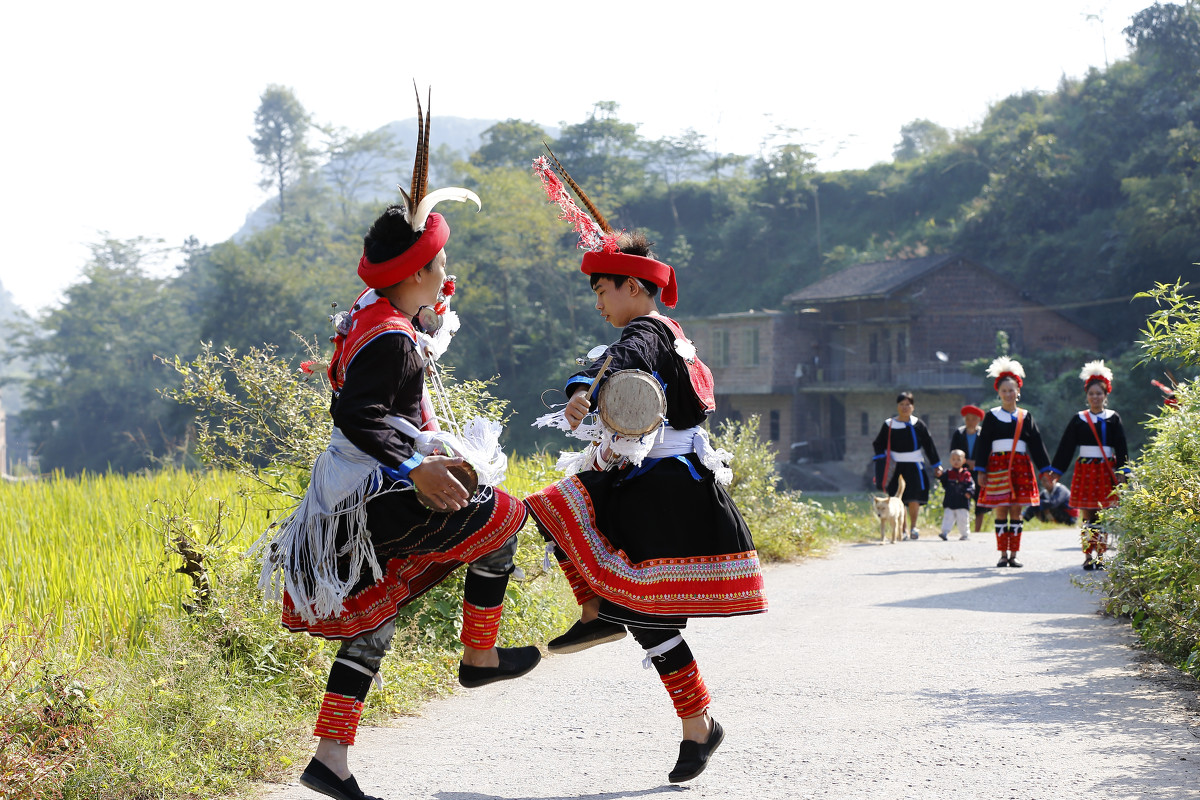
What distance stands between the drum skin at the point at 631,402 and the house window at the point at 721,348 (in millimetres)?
41819

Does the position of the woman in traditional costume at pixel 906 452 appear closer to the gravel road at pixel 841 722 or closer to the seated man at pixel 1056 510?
the seated man at pixel 1056 510

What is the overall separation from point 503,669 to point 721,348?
139 feet

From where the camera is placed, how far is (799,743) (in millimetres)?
4430

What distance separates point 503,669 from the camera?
3691 mm

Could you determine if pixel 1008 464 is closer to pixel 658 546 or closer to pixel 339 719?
pixel 658 546

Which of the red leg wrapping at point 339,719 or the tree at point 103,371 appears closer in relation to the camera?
the red leg wrapping at point 339,719

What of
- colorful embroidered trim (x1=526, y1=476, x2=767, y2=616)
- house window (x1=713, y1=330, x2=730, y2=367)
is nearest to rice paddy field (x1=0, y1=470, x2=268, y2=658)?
colorful embroidered trim (x1=526, y1=476, x2=767, y2=616)

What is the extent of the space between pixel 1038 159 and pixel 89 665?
4674 cm

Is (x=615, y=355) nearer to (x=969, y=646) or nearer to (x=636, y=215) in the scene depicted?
(x=969, y=646)

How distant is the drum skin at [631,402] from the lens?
363cm

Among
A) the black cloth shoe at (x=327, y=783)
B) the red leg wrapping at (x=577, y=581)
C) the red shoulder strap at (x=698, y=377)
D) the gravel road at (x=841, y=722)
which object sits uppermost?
the red shoulder strap at (x=698, y=377)

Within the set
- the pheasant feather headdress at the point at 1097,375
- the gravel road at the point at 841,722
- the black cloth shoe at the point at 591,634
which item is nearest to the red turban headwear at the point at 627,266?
the black cloth shoe at the point at 591,634

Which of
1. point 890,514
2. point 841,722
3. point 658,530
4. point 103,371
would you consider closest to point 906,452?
point 890,514

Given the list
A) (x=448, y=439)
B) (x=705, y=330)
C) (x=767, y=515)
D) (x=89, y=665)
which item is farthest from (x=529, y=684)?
(x=705, y=330)
